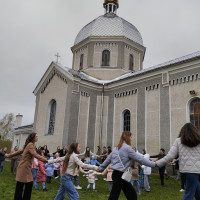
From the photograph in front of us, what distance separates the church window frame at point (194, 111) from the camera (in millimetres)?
13789

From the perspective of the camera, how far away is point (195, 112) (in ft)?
45.7

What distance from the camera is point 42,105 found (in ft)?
72.7

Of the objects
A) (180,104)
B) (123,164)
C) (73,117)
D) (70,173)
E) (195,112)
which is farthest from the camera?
(73,117)

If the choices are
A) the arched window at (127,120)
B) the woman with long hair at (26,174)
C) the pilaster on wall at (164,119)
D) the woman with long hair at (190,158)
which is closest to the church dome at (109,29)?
the arched window at (127,120)

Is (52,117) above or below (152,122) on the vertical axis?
above

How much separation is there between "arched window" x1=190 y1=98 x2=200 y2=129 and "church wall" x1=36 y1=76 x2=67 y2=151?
32.3ft

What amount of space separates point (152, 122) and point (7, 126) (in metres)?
36.4

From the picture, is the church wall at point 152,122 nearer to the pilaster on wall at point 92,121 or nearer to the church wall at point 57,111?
the pilaster on wall at point 92,121

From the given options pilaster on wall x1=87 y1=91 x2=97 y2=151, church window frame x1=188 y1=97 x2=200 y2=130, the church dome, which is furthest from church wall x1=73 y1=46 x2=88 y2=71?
church window frame x1=188 y1=97 x2=200 y2=130

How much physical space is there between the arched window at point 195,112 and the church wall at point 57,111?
9.86 metres

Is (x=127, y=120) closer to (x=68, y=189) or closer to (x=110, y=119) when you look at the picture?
(x=110, y=119)

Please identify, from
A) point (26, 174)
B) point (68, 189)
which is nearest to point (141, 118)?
point (68, 189)

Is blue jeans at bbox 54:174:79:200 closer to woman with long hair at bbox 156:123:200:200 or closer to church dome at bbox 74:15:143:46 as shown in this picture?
woman with long hair at bbox 156:123:200:200

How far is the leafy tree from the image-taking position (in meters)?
43.8
